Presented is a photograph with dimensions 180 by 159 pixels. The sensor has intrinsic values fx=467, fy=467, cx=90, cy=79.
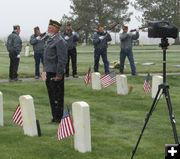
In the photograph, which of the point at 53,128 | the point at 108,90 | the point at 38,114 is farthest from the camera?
the point at 108,90

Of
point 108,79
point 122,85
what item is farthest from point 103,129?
point 108,79

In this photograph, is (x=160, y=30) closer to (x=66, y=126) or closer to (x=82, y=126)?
(x=82, y=126)

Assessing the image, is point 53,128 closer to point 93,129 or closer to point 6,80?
point 93,129

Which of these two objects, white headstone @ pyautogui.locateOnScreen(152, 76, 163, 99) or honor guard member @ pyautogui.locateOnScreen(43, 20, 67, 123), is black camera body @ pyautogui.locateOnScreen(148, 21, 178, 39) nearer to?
honor guard member @ pyautogui.locateOnScreen(43, 20, 67, 123)

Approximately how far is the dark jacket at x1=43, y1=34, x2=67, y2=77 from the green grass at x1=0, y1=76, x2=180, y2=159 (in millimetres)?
1180

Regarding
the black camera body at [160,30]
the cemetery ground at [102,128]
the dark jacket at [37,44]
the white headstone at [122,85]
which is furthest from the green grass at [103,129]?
the dark jacket at [37,44]

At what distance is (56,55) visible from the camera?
31.4ft

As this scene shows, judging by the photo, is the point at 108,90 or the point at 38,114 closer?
the point at 38,114

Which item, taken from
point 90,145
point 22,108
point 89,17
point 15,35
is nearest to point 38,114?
point 22,108

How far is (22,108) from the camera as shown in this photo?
852 cm

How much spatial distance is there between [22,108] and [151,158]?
2611 mm

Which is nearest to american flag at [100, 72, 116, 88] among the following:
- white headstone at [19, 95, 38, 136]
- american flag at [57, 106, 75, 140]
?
white headstone at [19, 95, 38, 136]

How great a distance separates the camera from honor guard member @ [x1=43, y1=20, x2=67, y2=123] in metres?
9.49

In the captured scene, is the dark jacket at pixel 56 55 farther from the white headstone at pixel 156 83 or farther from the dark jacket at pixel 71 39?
the dark jacket at pixel 71 39
